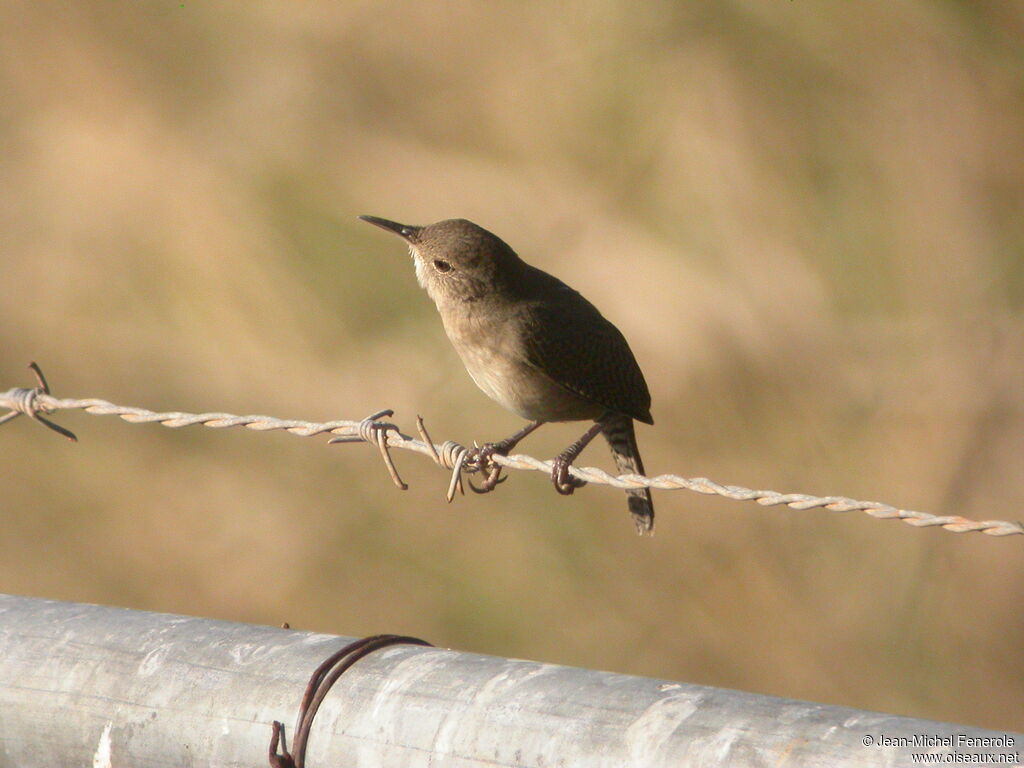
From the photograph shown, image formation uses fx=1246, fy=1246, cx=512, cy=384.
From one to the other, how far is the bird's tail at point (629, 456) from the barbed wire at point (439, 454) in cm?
89

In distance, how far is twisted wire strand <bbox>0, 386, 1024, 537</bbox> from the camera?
195 centimetres

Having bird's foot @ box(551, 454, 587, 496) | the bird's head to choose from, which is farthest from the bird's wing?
bird's foot @ box(551, 454, 587, 496)

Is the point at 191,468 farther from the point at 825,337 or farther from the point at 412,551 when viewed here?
the point at 825,337

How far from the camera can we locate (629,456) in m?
4.40

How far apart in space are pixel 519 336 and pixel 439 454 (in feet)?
3.41

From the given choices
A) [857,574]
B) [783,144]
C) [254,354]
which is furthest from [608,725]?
[254,354]

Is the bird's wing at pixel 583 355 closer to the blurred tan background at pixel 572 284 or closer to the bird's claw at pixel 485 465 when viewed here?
the bird's claw at pixel 485 465

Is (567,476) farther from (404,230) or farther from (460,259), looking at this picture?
(404,230)

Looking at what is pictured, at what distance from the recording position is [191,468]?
7039 mm

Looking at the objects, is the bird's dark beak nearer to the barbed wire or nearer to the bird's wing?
the bird's wing

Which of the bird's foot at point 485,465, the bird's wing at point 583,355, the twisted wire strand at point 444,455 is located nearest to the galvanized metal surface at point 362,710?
the twisted wire strand at point 444,455

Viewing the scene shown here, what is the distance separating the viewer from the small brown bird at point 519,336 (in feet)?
12.6

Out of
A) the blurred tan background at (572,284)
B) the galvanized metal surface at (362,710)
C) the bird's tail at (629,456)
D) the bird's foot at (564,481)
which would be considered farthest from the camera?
the blurred tan background at (572,284)

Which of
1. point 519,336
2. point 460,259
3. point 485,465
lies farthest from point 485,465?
point 460,259
